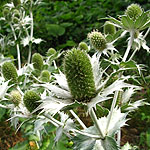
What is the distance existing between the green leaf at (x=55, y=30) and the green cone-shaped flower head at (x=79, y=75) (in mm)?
3910

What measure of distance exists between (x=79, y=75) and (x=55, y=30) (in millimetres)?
4037

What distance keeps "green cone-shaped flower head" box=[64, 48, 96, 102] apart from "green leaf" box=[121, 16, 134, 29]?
0.35 meters

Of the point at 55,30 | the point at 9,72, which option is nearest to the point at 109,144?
the point at 9,72

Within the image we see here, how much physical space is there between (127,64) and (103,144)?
0.43 metres

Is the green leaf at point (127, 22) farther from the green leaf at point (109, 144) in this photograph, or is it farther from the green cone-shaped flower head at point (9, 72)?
the green cone-shaped flower head at point (9, 72)

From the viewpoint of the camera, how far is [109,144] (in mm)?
1097

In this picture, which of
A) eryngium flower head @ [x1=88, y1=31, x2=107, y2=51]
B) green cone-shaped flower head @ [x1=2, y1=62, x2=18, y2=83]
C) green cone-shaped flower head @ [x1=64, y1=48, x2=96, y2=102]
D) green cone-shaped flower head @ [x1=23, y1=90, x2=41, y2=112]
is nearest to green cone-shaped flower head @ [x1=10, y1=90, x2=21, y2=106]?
green cone-shaped flower head @ [x1=23, y1=90, x2=41, y2=112]

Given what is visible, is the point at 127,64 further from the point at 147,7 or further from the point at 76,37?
the point at 76,37

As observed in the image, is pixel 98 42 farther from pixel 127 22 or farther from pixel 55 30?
pixel 55 30

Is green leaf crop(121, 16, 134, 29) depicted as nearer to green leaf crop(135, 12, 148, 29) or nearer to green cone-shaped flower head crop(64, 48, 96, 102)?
green leaf crop(135, 12, 148, 29)

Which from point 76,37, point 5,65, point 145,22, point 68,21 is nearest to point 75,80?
point 145,22

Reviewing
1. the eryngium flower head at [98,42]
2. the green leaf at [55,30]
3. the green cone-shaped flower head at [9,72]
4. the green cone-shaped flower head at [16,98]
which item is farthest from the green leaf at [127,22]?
the green leaf at [55,30]

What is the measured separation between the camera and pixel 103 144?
1128 mm

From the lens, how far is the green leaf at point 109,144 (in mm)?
1071
